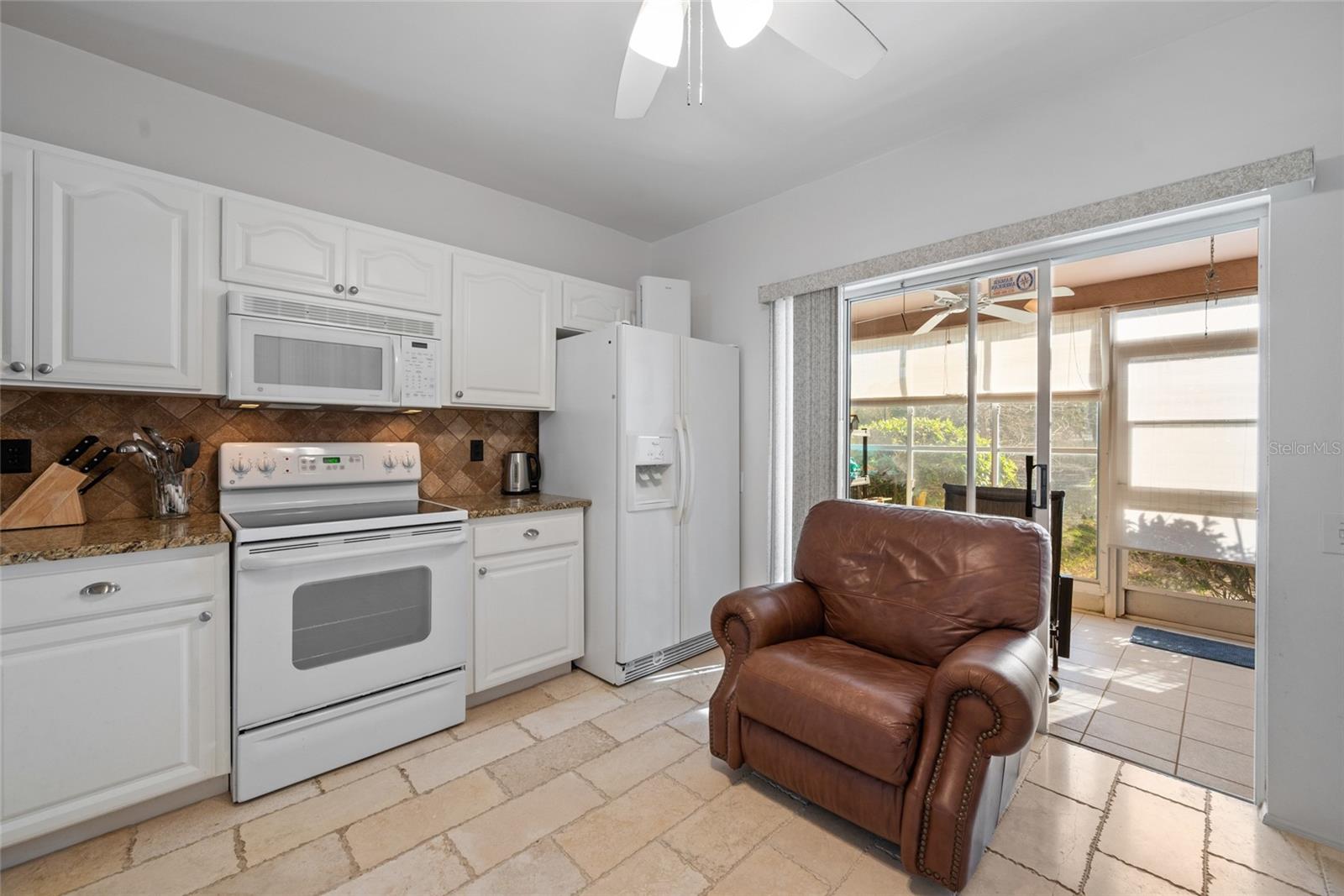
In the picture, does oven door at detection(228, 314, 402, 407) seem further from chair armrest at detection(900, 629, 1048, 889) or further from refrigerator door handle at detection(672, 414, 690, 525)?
chair armrest at detection(900, 629, 1048, 889)

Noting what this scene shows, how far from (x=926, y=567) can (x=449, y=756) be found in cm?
198

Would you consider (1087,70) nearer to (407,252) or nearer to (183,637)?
(407,252)

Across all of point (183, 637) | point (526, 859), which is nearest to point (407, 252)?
point (183, 637)

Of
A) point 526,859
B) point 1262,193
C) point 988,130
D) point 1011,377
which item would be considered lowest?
point 526,859

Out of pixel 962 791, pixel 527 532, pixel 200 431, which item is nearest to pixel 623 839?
pixel 962 791

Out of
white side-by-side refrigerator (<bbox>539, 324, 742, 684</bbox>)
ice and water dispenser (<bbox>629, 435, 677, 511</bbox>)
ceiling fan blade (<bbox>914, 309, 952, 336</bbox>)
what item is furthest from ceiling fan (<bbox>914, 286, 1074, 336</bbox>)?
ice and water dispenser (<bbox>629, 435, 677, 511</bbox>)

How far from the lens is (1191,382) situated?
129 inches

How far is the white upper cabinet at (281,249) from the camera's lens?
2164 millimetres

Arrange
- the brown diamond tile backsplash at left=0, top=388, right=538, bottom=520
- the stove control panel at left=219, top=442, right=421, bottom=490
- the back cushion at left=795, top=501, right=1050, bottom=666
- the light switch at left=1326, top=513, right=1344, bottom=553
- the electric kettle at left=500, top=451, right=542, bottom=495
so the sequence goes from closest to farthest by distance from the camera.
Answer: the light switch at left=1326, top=513, right=1344, bottom=553 → the back cushion at left=795, top=501, right=1050, bottom=666 → the brown diamond tile backsplash at left=0, top=388, right=538, bottom=520 → the stove control panel at left=219, top=442, right=421, bottom=490 → the electric kettle at left=500, top=451, right=542, bottom=495

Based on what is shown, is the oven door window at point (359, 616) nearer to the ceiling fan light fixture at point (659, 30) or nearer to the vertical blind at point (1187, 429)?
the ceiling fan light fixture at point (659, 30)

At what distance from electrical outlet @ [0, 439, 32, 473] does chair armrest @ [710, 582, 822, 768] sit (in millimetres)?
2528

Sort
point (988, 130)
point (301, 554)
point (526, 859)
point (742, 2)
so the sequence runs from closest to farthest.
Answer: point (742, 2), point (526, 859), point (301, 554), point (988, 130)

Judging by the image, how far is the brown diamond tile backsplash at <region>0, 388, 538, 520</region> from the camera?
6.70 feet

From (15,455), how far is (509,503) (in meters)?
1.74
